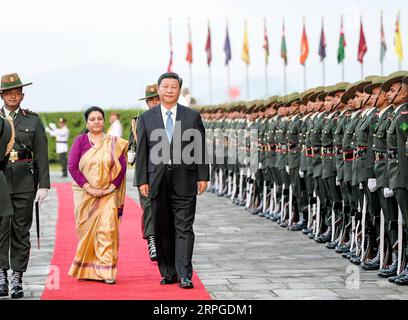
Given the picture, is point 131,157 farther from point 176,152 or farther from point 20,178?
point 20,178

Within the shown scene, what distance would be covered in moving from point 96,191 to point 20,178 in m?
1.06

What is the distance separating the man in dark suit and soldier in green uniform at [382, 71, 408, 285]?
70.8 inches

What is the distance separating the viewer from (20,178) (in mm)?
9594

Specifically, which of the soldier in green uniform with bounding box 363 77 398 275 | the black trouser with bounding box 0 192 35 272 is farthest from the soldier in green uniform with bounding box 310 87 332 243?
the black trouser with bounding box 0 192 35 272

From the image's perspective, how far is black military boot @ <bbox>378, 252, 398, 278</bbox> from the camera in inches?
403

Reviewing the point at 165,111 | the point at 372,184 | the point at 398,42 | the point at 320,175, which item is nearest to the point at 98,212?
the point at 165,111

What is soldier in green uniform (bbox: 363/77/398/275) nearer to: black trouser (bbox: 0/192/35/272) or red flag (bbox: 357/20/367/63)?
black trouser (bbox: 0/192/35/272)

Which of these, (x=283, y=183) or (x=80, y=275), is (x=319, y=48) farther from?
(x=80, y=275)

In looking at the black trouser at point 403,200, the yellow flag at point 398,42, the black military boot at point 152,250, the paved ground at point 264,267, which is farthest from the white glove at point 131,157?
the yellow flag at point 398,42

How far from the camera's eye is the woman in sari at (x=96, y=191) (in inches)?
408

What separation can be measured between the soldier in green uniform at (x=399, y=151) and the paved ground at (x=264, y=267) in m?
0.38

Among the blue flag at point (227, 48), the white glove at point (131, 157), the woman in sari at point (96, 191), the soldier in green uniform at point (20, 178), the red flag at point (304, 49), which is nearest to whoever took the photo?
the soldier in green uniform at point (20, 178)

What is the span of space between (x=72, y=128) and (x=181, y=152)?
1328 inches

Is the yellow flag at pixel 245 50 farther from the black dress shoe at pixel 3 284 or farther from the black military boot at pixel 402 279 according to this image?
the black dress shoe at pixel 3 284
